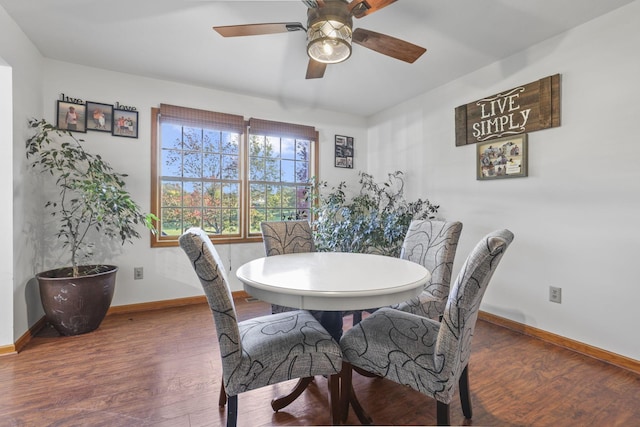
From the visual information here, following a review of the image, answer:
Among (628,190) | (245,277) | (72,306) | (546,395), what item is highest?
(628,190)

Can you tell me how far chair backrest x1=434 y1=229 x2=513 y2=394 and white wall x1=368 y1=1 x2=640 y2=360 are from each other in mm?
Answer: 1608

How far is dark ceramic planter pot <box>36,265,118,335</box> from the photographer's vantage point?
2.37 metres

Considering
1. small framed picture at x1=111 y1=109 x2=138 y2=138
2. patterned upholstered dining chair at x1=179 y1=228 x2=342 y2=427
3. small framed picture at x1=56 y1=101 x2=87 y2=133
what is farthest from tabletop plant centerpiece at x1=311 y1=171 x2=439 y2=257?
small framed picture at x1=56 y1=101 x2=87 y2=133

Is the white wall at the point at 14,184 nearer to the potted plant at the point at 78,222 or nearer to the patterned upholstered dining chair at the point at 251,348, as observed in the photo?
the potted plant at the point at 78,222

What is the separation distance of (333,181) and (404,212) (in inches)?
48.7

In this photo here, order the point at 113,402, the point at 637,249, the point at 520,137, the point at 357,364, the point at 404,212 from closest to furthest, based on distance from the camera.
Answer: the point at 357,364 → the point at 113,402 → the point at 637,249 → the point at 520,137 → the point at 404,212

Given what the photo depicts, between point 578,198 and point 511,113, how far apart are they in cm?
93

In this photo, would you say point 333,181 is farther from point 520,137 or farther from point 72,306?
point 72,306

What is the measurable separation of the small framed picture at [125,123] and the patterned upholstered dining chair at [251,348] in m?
2.49

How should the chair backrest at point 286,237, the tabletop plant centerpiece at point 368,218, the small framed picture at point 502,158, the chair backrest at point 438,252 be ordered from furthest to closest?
the tabletop plant centerpiece at point 368,218
the small framed picture at point 502,158
the chair backrest at point 286,237
the chair backrest at point 438,252

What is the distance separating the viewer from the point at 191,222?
3.45 meters

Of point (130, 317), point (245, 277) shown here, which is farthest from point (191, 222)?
point (245, 277)

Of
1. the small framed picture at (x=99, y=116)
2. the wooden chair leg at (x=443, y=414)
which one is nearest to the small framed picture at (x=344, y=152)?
the small framed picture at (x=99, y=116)

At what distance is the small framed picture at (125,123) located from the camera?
301 cm
